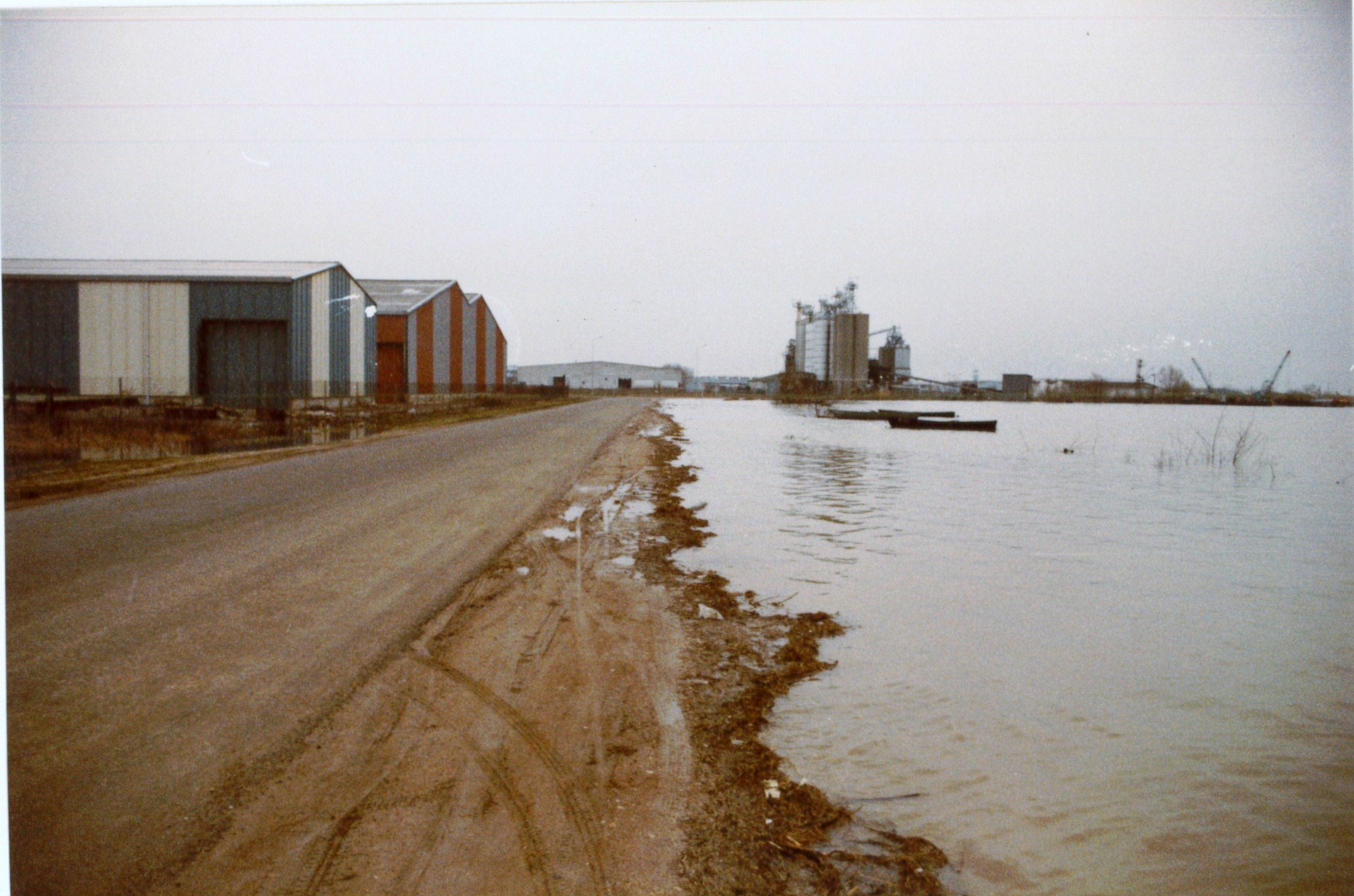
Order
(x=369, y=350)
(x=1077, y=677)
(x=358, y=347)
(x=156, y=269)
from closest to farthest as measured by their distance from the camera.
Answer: (x=1077, y=677) < (x=156, y=269) < (x=358, y=347) < (x=369, y=350)

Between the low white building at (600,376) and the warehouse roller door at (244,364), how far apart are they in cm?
3072

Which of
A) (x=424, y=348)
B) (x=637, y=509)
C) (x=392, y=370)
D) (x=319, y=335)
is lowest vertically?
(x=637, y=509)

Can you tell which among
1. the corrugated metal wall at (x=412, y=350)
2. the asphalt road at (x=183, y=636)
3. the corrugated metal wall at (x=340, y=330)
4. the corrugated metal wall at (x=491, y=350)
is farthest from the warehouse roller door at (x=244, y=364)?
the corrugated metal wall at (x=491, y=350)

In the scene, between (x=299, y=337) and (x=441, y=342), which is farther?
(x=441, y=342)

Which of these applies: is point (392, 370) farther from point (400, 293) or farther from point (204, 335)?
point (204, 335)

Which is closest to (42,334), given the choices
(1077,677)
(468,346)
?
(1077,677)

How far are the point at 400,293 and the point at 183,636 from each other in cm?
2661

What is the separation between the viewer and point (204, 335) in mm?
21109

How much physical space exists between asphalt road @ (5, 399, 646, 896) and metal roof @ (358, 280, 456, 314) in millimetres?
19277

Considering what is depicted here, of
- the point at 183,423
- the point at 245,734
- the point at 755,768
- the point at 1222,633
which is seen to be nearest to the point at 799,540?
the point at 1222,633

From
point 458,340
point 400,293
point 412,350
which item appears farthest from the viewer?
point 458,340

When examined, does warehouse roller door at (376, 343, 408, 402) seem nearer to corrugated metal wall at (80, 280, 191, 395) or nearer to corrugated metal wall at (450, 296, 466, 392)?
corrugated metal wall at (450, 296, 466, 392)

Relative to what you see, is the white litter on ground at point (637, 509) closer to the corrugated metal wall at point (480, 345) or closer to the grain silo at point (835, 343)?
the grain silo at point (835, 343)

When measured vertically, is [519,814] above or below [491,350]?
below
